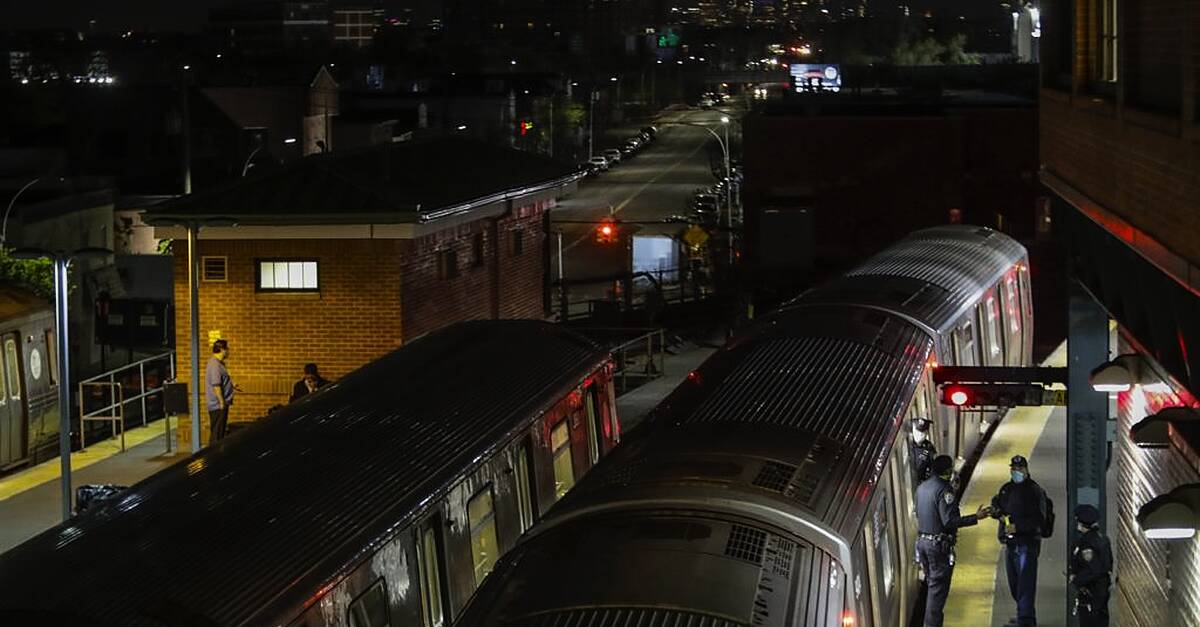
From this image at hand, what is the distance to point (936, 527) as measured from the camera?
12.8 metres

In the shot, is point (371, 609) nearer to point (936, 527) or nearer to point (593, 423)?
point (936, 527)

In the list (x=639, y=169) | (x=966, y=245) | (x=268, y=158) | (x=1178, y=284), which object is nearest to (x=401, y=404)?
(x=1178, y=284)

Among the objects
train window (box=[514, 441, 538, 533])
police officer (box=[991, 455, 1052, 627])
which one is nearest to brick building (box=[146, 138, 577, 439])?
train window (box=[514, 441, 538, 533])

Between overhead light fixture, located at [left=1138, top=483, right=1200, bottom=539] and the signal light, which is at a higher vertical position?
overhead light fixture, located at [left=1138, top=483, right=1200, bottom=539]

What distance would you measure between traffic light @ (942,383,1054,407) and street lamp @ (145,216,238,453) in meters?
7.63

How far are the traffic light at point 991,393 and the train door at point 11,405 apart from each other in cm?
1191

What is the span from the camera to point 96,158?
7169cm

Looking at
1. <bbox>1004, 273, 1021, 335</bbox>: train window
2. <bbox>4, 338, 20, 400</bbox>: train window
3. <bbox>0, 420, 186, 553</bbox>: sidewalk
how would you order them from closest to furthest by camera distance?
<bbox>0, 420, 186, 553</bbox>: sidewalk
<bbox>4, 338, 20, 400</bbox>: train window
<bbox>1004, 273, 1021, 335</bbox>: train window

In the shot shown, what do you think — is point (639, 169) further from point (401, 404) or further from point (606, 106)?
point (401, 404)

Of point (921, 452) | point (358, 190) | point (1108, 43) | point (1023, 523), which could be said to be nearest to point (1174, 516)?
point (921, 452)

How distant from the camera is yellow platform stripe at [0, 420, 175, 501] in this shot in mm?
20172

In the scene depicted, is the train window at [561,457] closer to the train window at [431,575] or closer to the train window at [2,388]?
the train window at [431,575]

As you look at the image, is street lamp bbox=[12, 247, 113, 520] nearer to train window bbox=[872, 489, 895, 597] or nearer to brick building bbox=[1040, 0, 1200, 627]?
train window bbox=[872, 489, 895, 597]

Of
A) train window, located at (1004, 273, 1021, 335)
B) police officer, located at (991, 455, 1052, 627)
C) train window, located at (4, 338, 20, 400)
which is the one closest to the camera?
police officer, located at (991, 455, 1052, 627)
